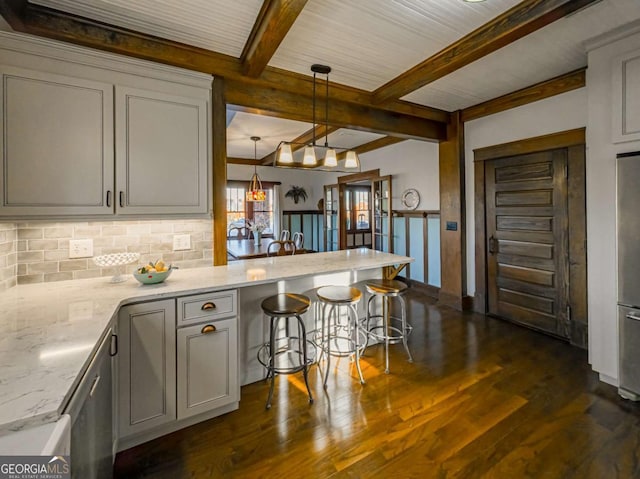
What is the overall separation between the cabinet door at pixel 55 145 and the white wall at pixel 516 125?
12.8ft

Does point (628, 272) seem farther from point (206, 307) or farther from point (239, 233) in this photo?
point (239, 233)

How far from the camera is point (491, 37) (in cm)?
215

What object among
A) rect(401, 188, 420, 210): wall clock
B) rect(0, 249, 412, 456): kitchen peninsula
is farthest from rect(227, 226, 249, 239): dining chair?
rect(0, 249, 412, 456): kitchen peninsula

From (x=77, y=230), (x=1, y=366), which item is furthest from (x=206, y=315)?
(x=77, y=230)

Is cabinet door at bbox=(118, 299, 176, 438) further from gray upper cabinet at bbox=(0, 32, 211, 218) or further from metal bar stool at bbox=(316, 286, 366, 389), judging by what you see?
metal bar stool at bbox=(316, 286, 366, 389)

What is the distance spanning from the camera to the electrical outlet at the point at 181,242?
7.97ft

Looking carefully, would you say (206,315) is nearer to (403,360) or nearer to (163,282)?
(163,282)

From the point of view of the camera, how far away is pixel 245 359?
2441 mm

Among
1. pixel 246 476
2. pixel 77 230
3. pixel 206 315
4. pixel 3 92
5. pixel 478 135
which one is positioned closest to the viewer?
pixel 246 476

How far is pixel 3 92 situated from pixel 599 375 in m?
4.49

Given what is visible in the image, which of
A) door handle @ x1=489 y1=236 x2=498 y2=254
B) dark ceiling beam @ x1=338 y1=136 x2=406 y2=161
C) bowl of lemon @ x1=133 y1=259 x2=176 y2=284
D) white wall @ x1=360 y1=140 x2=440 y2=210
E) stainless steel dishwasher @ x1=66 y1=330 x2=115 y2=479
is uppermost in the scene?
dark ceiling beam @ x1=338 y1=136 x2=406 y2=161

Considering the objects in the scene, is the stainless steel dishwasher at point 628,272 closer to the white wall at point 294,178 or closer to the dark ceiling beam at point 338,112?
the dark ceiling beam at point 338,112

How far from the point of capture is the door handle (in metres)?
3.75

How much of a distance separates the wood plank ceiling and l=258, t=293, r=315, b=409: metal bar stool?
1.78 metres
